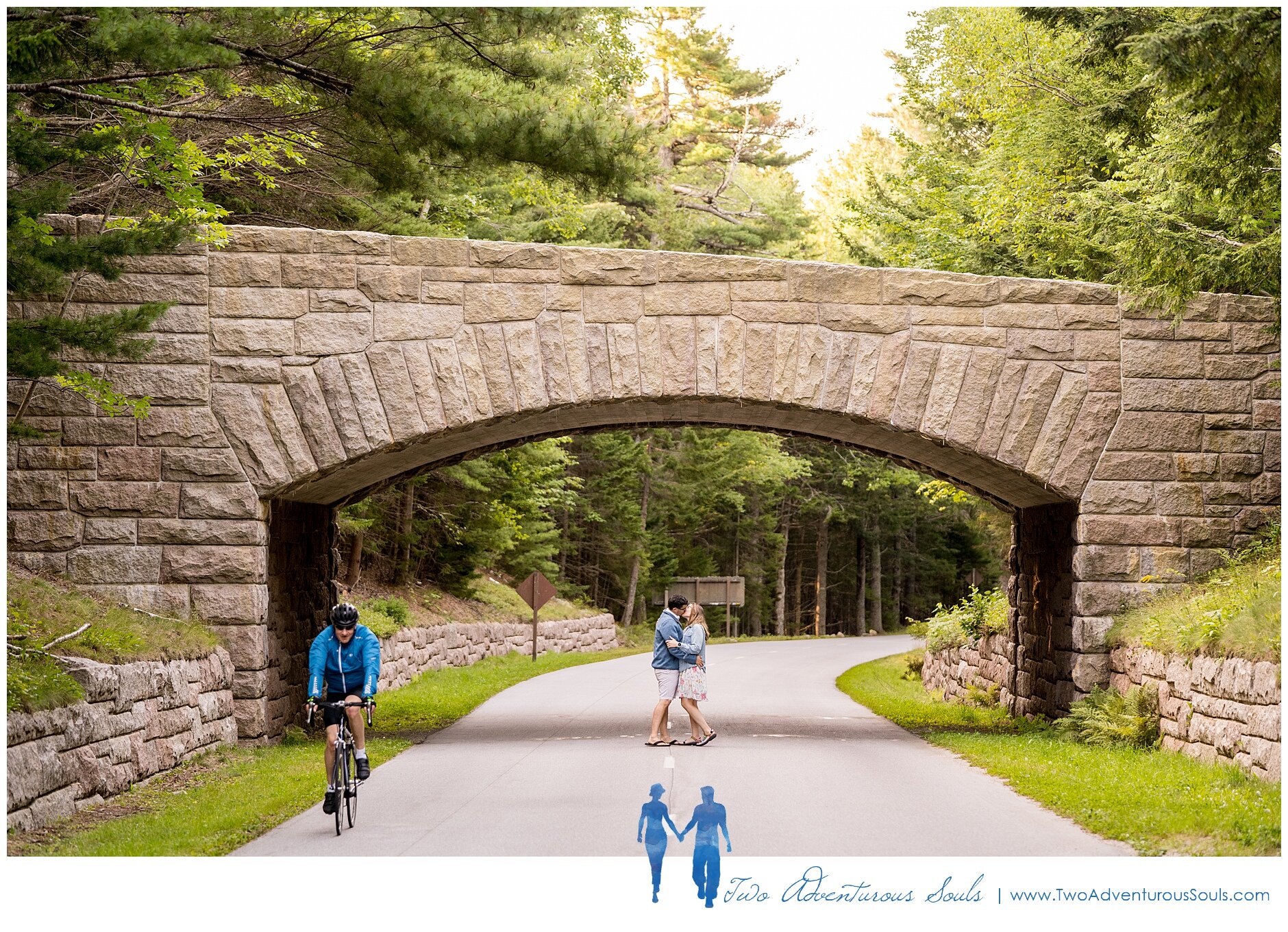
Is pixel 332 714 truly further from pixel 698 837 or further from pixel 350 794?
pixel 698 837

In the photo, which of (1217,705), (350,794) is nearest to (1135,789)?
(1217,705)

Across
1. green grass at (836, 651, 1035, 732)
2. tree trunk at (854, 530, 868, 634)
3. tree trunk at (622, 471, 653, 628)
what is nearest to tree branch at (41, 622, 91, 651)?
green grass at (836, 651, 1035, 732)

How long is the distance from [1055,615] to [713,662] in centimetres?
1486

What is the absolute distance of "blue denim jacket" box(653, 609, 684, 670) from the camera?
1178 centimetres

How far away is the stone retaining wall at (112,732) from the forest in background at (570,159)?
1.97 meters

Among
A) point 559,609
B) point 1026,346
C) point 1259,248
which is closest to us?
point 1259,248

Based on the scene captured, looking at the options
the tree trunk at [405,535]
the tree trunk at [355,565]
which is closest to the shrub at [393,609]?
the tree trunk at [355,565]

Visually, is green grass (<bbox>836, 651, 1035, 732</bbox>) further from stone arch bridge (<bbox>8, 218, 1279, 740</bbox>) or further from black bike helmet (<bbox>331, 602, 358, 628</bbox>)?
black bike helmet (<bbox>331, 602, 358, 628</bbox>)

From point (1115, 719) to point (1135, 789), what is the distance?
2722 mm

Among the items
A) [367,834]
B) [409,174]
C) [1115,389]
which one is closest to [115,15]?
[409,174]

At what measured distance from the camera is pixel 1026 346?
12.2 metres

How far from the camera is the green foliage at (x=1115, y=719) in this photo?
10742 mm

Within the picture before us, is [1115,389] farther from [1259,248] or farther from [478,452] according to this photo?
[478,452]

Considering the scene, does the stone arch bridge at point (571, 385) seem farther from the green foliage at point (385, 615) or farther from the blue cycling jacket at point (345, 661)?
the green foliage at point (385, 615)
